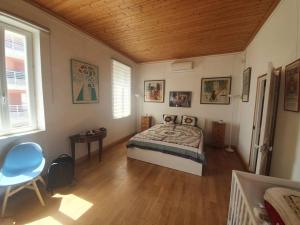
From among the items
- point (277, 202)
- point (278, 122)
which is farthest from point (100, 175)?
point (278, 122)

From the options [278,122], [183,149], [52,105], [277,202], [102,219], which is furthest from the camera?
[183,149]

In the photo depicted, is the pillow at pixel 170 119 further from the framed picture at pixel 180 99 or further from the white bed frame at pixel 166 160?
the white bed frame at pixel 166 160

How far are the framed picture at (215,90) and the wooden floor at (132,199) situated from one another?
6.58 feet

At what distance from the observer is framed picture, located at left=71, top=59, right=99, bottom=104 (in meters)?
2.65

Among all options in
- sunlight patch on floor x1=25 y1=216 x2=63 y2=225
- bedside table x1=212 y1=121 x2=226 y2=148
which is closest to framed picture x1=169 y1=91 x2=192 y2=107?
bedside table x1=212 y1=121 x2=226 y2=148

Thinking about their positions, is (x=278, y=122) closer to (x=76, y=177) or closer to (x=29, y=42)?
(x=76, y=177)

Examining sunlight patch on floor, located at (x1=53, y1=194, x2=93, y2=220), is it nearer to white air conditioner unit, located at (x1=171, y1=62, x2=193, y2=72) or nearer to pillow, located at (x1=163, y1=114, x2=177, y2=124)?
pillow, located at (x1=163, y1=114, x2=177, y2=124)

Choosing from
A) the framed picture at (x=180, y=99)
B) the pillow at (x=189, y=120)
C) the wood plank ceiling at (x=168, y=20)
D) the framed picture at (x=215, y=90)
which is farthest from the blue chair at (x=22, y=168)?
the framed picture at (x=215, y=90)

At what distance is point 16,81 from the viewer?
1.97 metres

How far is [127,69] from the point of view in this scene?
447cm

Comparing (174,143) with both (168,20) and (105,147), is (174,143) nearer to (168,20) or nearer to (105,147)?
(105,147)

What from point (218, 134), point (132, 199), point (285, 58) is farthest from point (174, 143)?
point (285, 58)

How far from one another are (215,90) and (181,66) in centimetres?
124

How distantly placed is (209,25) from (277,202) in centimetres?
263
